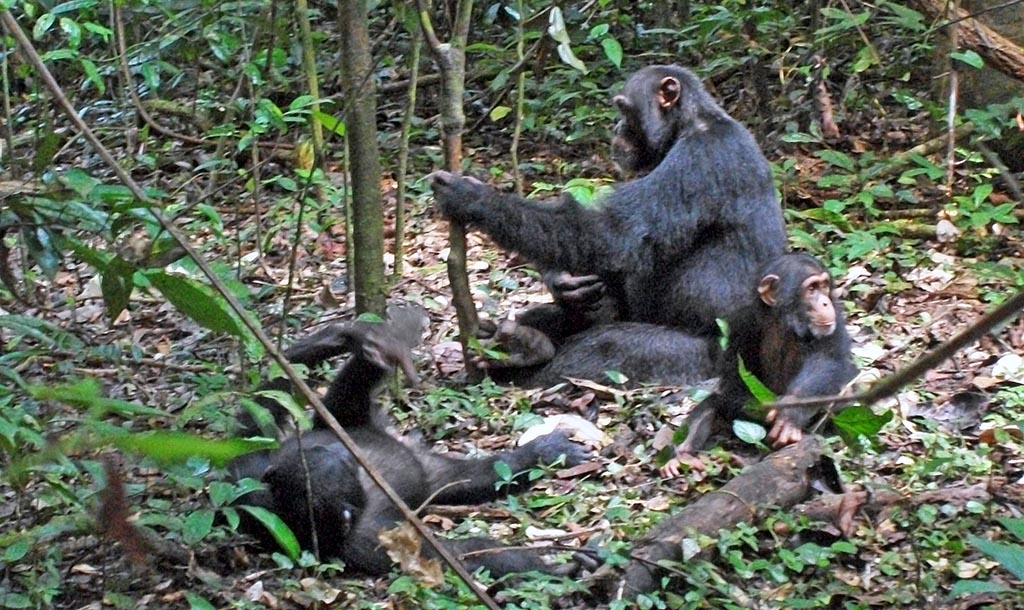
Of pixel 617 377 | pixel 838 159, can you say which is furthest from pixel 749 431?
pixel 838 159

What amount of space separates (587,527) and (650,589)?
0.77 m

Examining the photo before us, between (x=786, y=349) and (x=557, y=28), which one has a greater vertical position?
(x=557, y=28)

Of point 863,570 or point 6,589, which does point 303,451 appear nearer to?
point 6,589

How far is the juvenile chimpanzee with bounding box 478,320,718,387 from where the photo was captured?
6.66 meters

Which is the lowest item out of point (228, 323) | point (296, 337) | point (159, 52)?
point (296, 337)

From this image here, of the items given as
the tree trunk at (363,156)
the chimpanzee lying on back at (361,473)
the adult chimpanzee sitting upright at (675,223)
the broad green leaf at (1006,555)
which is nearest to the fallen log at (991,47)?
the adult chimpanzee sitting upright at (675,223)

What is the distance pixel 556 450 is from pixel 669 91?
2721 mm

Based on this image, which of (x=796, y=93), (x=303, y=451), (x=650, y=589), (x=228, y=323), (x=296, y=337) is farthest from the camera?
(x=796, y=93)

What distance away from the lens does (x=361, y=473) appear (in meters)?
5.11

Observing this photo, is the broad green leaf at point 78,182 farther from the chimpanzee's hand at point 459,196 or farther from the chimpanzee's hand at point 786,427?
the chimpanzee's hand at point 786,427

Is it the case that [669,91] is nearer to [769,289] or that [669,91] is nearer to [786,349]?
[769,289]

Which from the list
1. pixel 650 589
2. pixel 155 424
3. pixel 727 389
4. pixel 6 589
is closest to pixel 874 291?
pixel 727 389

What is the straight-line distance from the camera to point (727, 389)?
5.65 m

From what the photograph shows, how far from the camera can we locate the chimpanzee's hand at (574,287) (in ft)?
23.4
